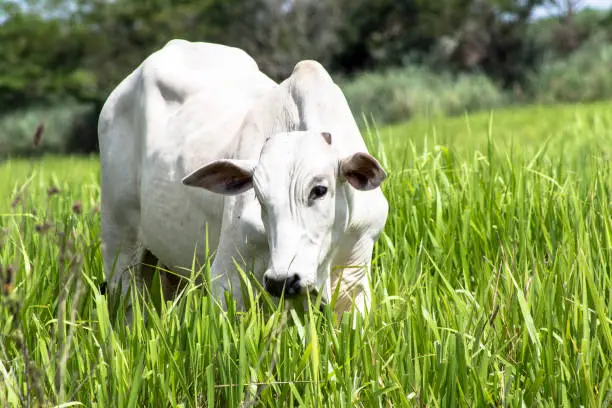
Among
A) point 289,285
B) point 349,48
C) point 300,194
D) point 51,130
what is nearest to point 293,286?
point 289,285

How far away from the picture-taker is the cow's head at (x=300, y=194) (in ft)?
7.96

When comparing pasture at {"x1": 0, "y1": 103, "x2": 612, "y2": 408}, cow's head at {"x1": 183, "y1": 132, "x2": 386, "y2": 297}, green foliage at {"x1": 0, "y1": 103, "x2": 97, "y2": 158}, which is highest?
cow's head at {"x1": 183, "y1": 132, "x2": 386, "y2": 297}

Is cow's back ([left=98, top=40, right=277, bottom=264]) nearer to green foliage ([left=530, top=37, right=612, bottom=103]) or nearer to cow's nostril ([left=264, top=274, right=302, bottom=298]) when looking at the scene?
cow's nostril ([left=264, top=274, right=302, bottom=298])

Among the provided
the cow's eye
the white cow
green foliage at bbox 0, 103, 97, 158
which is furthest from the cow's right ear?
green foliage at bbox 0, 103, 97, 158

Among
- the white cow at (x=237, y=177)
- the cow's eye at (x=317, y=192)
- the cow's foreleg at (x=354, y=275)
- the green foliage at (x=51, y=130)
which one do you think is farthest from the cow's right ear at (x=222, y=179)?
the green foliage at (x=51, y=130)

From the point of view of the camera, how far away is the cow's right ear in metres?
2.71

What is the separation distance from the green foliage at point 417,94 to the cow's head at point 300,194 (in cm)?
1309

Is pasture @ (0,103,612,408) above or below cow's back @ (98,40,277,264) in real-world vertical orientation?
below

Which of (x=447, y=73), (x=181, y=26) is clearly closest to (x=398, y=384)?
(x=447, y=73)

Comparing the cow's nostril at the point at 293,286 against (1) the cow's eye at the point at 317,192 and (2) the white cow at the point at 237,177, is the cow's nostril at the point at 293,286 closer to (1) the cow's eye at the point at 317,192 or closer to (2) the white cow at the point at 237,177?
(2) the white cow at the point at 237,177

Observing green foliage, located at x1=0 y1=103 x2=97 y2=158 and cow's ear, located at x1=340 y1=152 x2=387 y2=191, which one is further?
green foliage, located at x1=0 y1=103 x2=97 y2=158

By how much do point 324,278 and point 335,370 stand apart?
44 centimetres

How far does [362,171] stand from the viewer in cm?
269

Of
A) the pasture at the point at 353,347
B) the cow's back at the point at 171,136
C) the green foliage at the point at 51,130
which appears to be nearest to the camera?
the pasture at the point at 353,347
